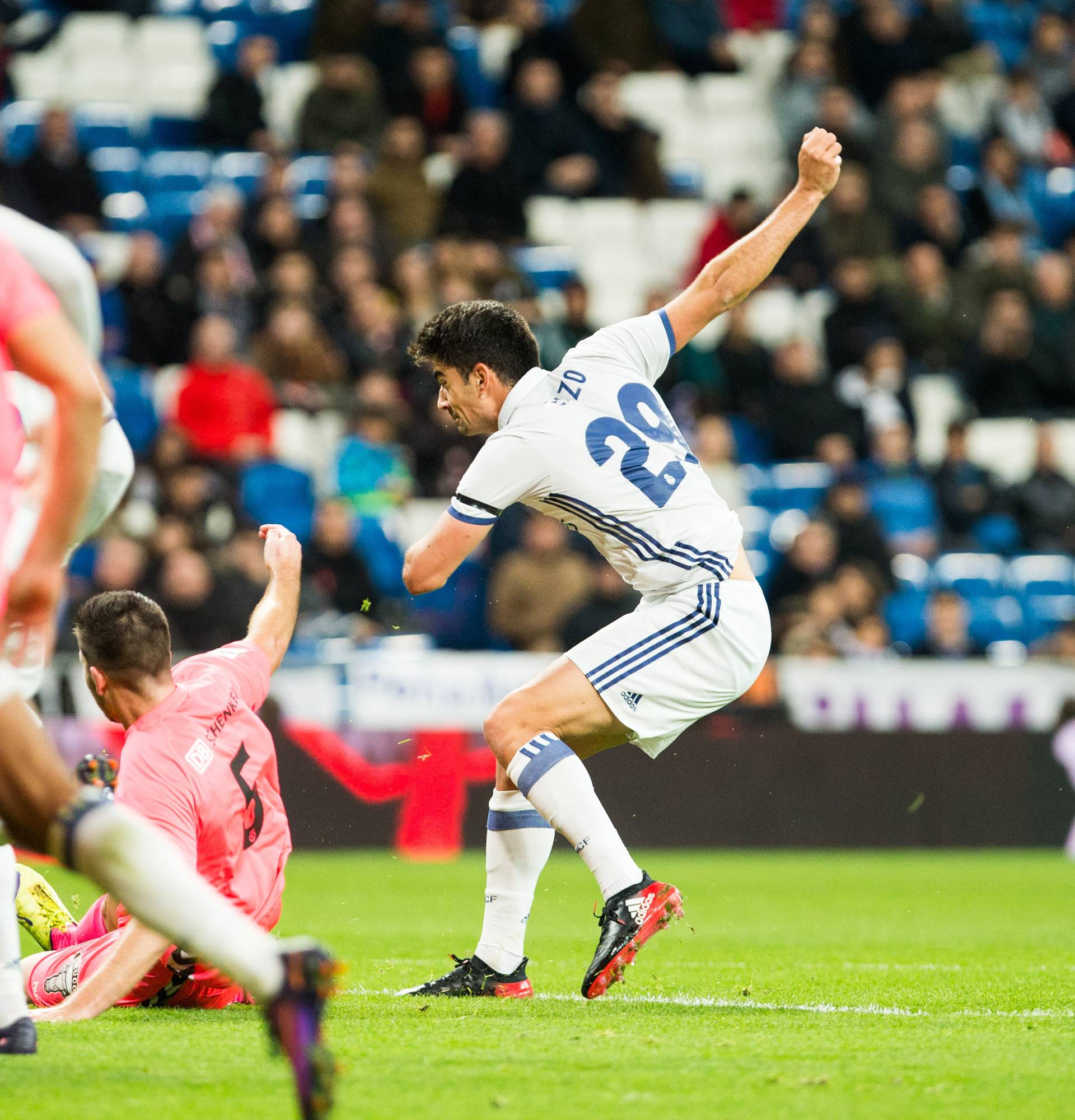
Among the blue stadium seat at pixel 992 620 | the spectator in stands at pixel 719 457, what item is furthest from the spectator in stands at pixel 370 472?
the blue stadium seat at pixel 992 620

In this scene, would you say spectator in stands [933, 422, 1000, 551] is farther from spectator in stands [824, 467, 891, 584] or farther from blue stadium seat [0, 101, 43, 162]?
blue stadium seat [0, 101, 43, 162]

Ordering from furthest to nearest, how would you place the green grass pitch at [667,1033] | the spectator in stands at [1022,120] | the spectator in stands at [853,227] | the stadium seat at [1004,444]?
the spectator in stands at [1022,120], the spectator in stands at [853,227], the stadium seat at [1004,444], the green grass pitch at [667,1033]

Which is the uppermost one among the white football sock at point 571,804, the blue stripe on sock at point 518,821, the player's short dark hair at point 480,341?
the player's short dark hair at point 480,341

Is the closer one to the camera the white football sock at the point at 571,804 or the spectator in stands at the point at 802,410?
the white football sock at the point at 571,804

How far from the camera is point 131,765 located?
16.3 ft

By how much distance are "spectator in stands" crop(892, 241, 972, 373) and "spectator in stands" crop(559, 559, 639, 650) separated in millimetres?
4691

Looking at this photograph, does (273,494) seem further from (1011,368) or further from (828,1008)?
(828,1008)

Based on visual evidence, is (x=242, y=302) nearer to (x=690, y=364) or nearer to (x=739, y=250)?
(x=690, y=364)

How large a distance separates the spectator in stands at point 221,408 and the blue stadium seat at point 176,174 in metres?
2.87

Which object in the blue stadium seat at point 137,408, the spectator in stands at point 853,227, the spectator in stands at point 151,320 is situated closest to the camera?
the blue stadium seat at point 137,408

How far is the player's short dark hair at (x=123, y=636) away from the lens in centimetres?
505

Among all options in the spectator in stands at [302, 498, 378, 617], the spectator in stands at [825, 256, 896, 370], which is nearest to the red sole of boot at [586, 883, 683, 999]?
the spectator in stands at [302, 498, 378, 617]

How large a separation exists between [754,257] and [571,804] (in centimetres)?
189

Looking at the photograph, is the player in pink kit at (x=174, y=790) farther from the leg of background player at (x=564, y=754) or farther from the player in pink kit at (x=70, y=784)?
the player in pink kit at (x=70, y=784)
